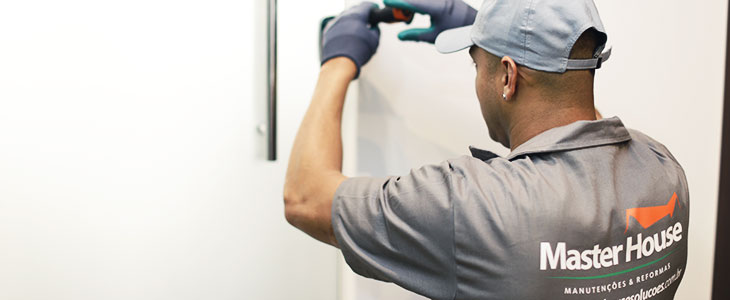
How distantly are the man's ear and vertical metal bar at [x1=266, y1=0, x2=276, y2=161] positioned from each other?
0.38m

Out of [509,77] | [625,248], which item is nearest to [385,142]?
[509,77]

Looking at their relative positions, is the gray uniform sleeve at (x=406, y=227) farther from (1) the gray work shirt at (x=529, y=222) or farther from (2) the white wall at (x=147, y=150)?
(2) the white wall at (x=147, y=150)

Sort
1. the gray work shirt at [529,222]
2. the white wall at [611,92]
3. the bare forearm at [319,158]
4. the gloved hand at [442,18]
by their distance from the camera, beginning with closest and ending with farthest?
the gray work shirt at [529,222] → the bare forearm at [319,158] → the gloved hand at [442,18] → the white wall at [611,92]

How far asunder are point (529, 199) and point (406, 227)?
0.45ft

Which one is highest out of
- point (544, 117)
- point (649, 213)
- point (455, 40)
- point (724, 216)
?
point (455, 40)

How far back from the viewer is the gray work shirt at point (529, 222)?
1.69ft

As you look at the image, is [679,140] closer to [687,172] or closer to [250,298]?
[687,172]

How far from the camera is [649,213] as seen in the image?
1.85 ft

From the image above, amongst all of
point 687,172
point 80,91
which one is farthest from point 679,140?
point 80,91

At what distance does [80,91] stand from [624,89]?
0.93m

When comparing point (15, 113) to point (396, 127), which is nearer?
point (15, 113)

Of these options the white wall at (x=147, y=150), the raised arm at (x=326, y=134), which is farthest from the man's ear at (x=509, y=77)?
the white wall at (x=147, y=150)

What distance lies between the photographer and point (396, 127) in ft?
3.02

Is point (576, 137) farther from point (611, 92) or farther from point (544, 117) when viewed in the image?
point (611, 92)
